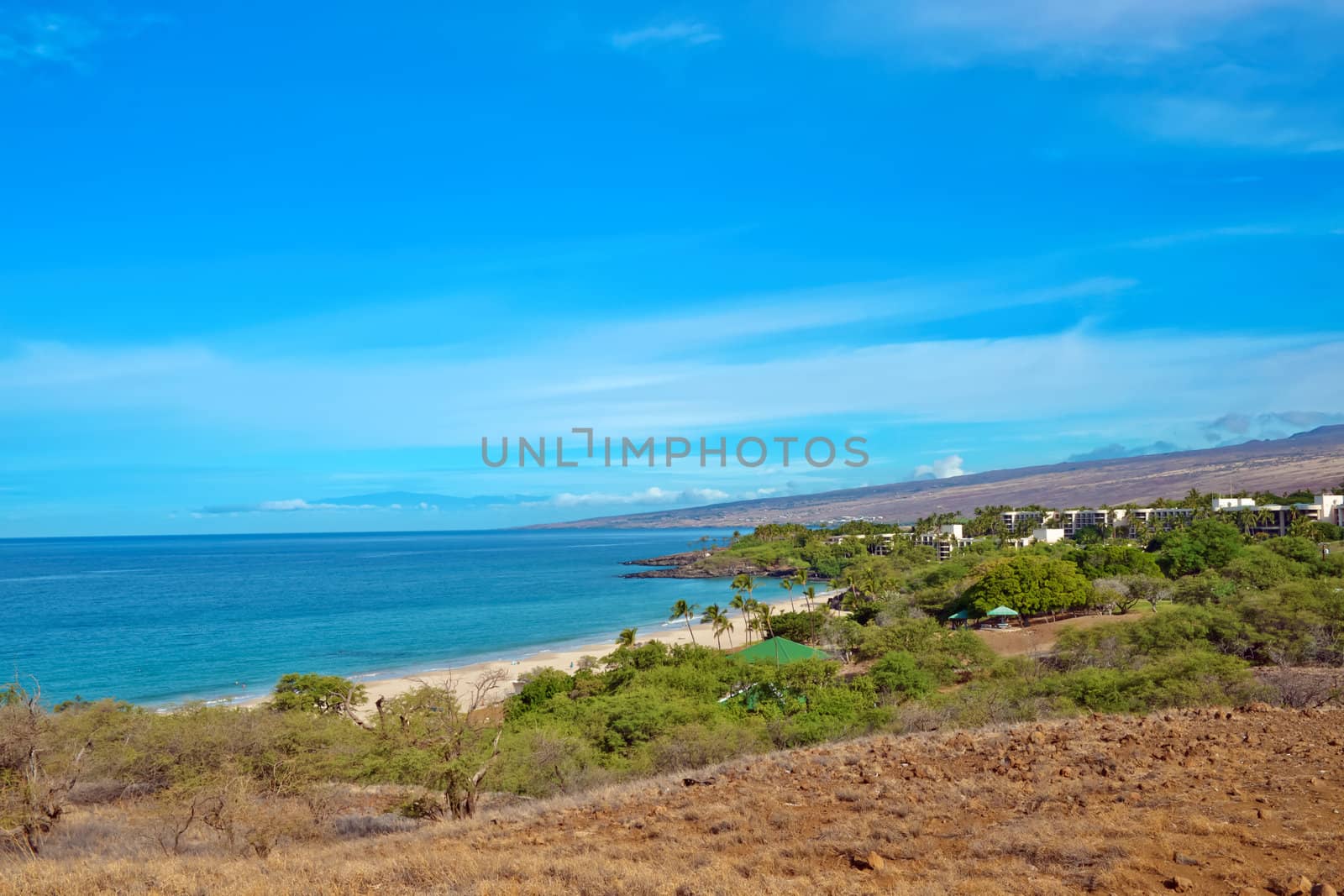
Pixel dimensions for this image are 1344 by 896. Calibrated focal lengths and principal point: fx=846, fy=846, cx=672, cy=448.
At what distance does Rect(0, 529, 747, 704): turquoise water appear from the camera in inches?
1764

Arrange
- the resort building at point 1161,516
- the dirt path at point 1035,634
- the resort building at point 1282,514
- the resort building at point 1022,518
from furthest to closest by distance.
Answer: the resort building at point 1022,518
the resort building at point 1161,516
the resort building at point 1282,514
the dirt path at point 1035,634

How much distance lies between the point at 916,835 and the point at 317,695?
2487cm

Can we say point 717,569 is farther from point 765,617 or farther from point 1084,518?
point 765,617

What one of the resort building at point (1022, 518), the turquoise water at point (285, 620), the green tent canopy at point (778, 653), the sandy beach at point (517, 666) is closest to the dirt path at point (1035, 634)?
the green tent canopy at point (778, 653)

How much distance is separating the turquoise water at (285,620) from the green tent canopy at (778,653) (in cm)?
2024

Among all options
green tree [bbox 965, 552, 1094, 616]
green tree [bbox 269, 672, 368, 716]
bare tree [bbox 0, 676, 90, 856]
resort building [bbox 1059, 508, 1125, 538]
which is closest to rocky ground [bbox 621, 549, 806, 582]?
resort building [bbox 1059, 508, 1125, 538]

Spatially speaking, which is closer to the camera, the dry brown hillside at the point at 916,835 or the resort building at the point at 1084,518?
the dry brown hillside at the point at 916,835

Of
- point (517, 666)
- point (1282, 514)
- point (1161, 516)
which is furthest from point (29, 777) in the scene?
point (1161, 516)

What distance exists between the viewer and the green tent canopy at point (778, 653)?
1315 inches

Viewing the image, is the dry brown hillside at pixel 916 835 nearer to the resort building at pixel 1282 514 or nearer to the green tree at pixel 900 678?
the green tree at pixel 900 678

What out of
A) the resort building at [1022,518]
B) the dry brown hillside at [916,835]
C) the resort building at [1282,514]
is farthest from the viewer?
the resort building at [1022,518]

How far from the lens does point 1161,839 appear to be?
8125mm

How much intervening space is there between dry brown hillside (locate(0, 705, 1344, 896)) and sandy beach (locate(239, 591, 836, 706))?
58.8 ft

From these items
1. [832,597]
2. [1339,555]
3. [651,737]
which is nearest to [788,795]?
[651,737]
